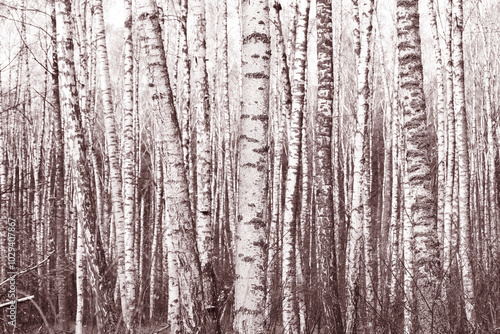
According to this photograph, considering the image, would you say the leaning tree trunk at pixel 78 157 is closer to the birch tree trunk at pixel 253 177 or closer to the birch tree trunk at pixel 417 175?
the birch tree trunk at pixel 253 177

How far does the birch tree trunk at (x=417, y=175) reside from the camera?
4051 millimetres

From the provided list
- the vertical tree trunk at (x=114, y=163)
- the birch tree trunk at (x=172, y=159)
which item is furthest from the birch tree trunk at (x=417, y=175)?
the vertical tree trunk at (x=114, y=163)

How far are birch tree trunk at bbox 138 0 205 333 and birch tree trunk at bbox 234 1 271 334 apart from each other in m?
0.60

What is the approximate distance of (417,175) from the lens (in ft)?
13.7

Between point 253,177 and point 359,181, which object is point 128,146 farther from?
point 253,177

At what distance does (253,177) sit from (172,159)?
0.88m

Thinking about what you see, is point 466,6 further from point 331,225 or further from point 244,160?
point 244,160

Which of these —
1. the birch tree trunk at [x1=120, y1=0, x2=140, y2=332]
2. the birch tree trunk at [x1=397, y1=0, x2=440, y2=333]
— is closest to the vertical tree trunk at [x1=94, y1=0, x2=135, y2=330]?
the birch tree trunk at [x1=120, y1=0, x2=140, y2=332]

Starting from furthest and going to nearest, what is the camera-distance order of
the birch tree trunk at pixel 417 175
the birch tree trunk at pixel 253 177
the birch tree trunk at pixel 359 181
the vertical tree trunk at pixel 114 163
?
the vertical tree trunk at pixel 114 163
the birch tree trunk at pixel 359 181
the birch tree trunk at pixel 417 175
the birch tree trunk at pixel 253 177

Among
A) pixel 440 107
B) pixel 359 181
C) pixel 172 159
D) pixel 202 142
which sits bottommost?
pixel 359 181

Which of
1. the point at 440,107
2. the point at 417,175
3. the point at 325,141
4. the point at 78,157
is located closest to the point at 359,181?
the point at 325,141

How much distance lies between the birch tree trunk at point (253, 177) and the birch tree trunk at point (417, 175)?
4.61 feet

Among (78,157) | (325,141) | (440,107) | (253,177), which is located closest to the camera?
(253,177)

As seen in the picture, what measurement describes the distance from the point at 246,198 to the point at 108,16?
18.3 metres
